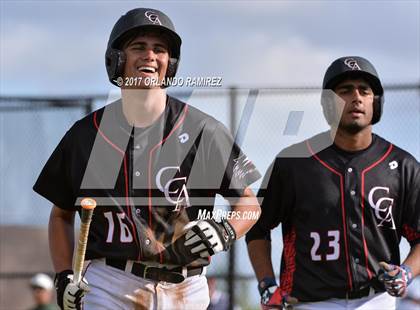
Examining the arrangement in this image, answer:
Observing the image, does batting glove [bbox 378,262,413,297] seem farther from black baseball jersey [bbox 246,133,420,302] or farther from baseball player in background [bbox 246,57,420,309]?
black baseball jersey [bbox 246,133,420,302]

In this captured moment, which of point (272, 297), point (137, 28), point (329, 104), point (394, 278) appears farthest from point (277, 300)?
point (137, 28)

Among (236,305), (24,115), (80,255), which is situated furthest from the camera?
(24,115)

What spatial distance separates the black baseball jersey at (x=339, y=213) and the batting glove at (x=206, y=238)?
1442 millimetres

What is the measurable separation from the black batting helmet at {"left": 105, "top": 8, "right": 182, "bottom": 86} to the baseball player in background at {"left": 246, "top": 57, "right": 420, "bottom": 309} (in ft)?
4.86

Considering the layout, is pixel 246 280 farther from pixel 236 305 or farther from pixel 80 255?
pixel 80 255

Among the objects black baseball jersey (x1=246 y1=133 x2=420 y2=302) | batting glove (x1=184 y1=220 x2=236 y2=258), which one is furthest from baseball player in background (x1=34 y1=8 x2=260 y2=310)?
black baseball jersey (x1=246 y1=133 x2=420 y2=302)

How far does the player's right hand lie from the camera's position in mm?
7460

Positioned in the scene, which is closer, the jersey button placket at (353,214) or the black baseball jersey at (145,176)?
the black baseball jersey at (145,176)

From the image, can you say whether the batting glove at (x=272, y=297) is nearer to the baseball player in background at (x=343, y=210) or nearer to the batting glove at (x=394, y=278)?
the baseball player in background at (x=343, y=210)

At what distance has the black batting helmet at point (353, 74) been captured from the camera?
765 cm

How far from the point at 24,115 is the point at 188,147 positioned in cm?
689

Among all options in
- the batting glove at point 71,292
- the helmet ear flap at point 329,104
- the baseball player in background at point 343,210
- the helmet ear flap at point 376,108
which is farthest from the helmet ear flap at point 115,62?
the helmet ear flap at point 376,108

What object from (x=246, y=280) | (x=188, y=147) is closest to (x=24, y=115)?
(x=246, y=280)

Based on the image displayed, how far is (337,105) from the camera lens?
25.1ft
